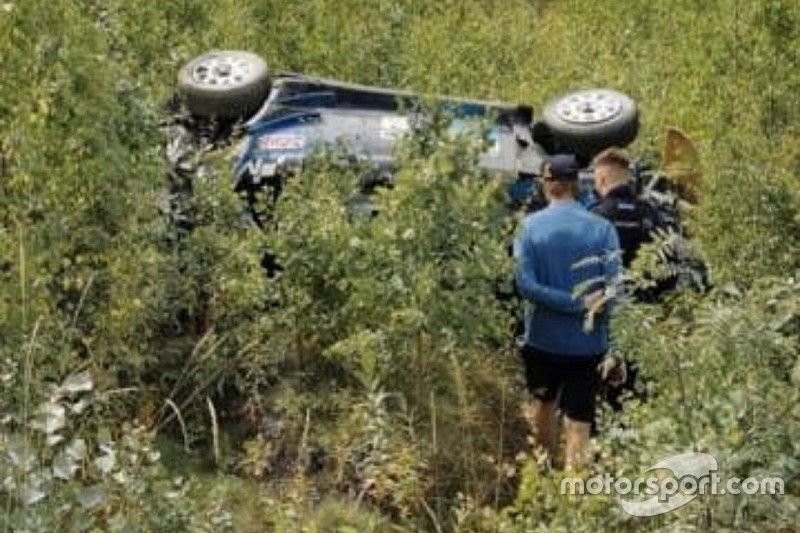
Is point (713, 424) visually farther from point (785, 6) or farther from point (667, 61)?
point (667, 61)

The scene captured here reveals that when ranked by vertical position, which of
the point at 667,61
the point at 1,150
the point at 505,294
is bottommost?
the point at 667,61

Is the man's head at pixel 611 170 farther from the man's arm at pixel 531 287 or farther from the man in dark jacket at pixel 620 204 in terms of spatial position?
the man's arm at pixel 531 287

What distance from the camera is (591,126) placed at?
8.34 m

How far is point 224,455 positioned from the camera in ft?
19.0

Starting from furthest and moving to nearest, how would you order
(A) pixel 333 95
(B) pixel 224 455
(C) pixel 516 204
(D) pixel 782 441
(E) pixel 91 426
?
(A) pixel 333 95, (C) pixel 516 204, (B) pixel 224 455, (E) pixel 91 426, (D) pixel 782 441

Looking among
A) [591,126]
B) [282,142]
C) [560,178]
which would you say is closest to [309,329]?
[560,178]

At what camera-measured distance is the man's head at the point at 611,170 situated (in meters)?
6.41

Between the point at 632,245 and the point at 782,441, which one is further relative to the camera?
the point at 632,245

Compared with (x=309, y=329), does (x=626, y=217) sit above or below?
above

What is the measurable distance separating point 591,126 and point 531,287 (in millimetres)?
2781

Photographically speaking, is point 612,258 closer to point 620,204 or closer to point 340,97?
point 620,204

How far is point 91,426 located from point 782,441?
8.98 feet

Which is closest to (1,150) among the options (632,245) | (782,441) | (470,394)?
(470,394)

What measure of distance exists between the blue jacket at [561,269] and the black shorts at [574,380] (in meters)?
0.05
